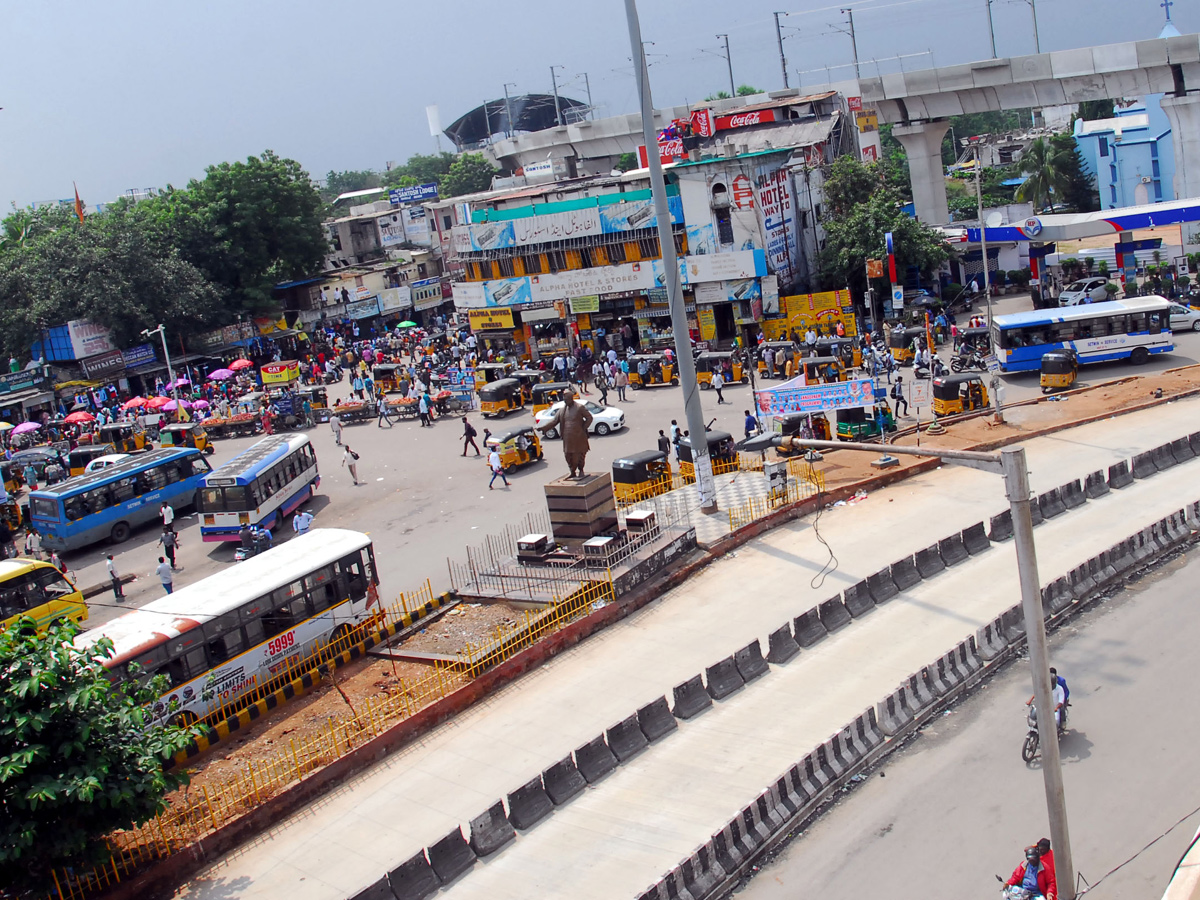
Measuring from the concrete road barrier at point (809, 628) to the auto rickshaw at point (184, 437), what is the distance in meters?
27.2

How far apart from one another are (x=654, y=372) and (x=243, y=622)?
24222 millimetres

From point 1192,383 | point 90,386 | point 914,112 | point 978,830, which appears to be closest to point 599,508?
point 978,830

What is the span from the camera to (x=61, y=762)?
11625 millimetres

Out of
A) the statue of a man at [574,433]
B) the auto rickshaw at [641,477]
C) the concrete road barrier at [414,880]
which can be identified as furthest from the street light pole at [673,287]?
the concrete road barrier at [414,880]

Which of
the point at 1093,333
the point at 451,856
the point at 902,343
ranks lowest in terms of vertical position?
the point at 451,856

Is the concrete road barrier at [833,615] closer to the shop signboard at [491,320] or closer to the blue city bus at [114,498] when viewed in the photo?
the blue city bus at [114,498]

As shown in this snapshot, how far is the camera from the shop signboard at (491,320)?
159ft

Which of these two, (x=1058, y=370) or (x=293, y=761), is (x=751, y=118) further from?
(x=293, y=761)

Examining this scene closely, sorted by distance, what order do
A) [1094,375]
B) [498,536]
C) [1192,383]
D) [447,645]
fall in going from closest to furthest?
[447,645]
[498,536]
[1192,383]
[1094,375]

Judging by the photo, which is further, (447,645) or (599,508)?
(599,508)

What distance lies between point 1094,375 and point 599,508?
800 inches

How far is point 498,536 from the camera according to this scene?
78.4 feet

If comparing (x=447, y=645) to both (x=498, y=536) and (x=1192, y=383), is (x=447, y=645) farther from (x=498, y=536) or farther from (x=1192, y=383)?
(x=1192, y=383)

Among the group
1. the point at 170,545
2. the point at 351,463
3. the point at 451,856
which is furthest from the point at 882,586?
the point at 351,463
